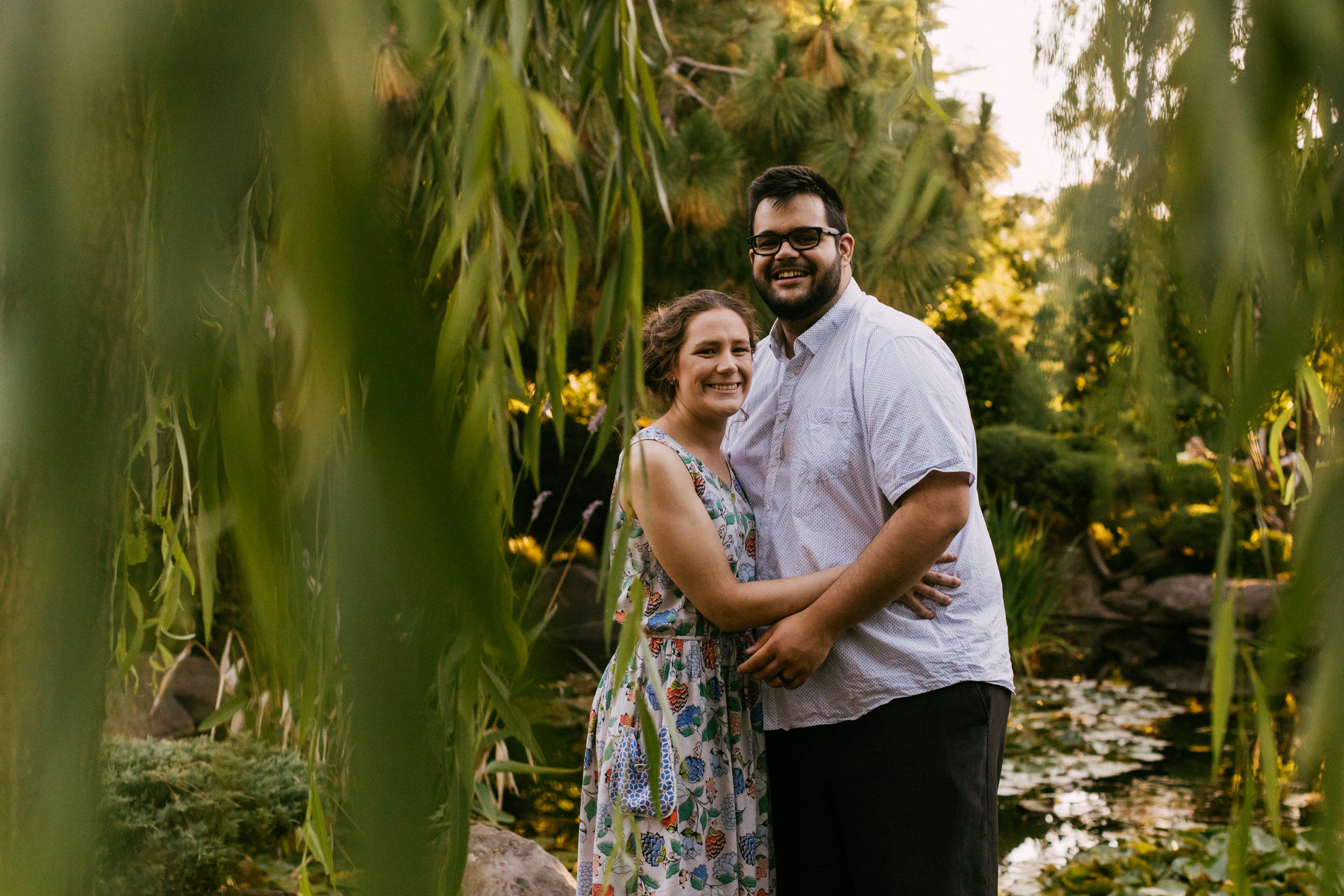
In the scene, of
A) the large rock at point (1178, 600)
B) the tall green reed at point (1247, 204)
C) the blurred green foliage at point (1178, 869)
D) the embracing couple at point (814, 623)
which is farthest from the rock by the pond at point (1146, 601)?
the tall green reed at point (1247, 204)

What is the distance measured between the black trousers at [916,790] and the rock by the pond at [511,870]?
1179 millimetres

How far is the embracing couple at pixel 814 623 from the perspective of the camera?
53.0 inches

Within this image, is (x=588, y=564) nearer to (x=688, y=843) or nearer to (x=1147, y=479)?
(x=688, y=843)

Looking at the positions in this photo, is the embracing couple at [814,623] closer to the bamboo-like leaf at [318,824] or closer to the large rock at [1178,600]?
the bamboo-like leaf at [318,824]

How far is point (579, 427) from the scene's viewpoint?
665cm

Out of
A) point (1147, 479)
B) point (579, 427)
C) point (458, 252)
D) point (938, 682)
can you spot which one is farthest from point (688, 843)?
point (579, 427)

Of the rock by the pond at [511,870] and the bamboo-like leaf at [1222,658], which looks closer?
the bamboo-like leaf at [1222,658]

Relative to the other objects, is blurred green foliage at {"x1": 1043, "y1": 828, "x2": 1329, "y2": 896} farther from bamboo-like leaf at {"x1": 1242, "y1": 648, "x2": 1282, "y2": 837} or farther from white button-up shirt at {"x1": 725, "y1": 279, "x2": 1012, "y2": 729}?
bamboo-like leaf at {"x1": 1242, "y1": 648, "x2": 1282, "y2": 837}

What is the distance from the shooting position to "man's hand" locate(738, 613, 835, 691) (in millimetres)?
1335

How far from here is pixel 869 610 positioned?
133cm

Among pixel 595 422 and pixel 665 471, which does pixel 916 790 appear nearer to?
pixel 665 471

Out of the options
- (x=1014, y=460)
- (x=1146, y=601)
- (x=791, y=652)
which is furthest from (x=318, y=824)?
(x=1146, y=601)

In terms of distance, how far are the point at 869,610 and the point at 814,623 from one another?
76mm

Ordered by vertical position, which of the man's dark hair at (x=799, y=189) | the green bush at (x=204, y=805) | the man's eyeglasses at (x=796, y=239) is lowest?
the green bush at (x=204, y=805)
